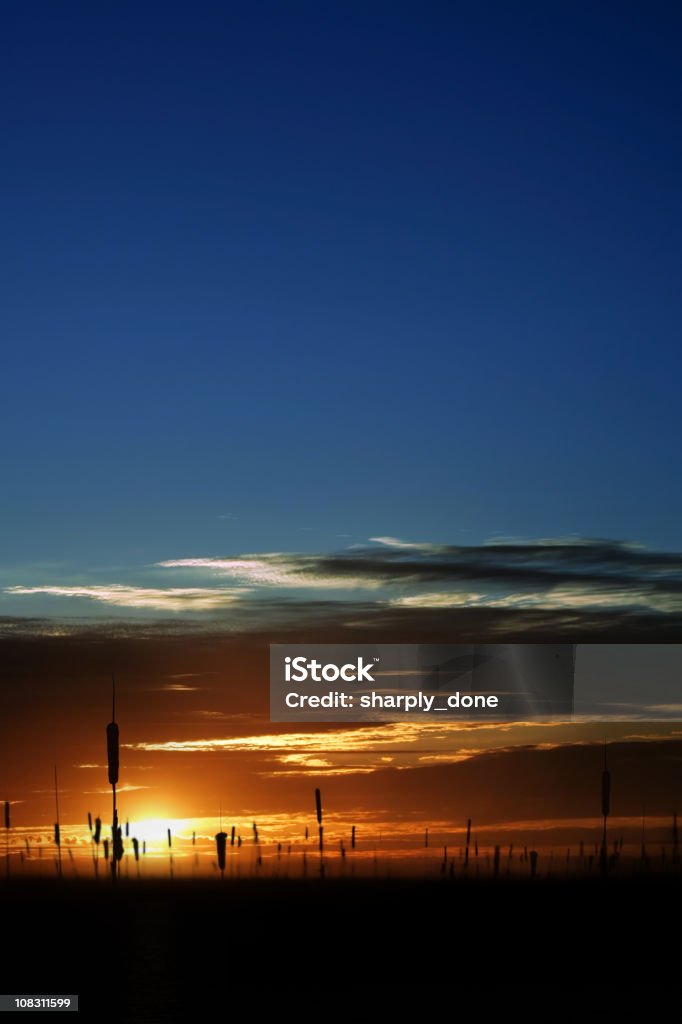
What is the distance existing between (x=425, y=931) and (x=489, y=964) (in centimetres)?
4415

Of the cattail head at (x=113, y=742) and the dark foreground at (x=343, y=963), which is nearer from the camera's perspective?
the dark foreground at (x=343, y=963)

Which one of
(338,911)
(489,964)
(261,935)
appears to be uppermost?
(489,964)

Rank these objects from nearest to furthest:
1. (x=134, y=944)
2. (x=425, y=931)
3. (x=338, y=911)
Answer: (x=134, y=944), (x=425, y=931), (x=338, y=911)

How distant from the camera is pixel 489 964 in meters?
78.8

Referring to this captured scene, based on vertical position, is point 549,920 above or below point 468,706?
below

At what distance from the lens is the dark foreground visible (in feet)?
195

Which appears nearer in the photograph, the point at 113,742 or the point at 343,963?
the point at 343,963

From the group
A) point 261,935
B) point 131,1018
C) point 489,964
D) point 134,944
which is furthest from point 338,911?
point 131,1018

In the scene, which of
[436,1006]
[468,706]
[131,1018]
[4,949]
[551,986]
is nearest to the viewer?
[131,1018]

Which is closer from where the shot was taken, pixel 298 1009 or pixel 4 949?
pixel 298 1009

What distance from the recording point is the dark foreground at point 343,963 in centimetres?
5938

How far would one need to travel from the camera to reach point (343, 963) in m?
83.7

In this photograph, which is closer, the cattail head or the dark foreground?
the dark foreground

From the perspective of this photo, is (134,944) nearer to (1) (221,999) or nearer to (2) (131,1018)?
(1) (221,999)
